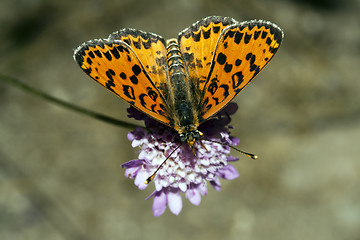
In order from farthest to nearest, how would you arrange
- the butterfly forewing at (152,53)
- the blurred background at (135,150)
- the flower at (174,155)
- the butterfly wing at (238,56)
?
the blurred background at (135,150) → the flower at (174,155) → the butterfly forewing at (152,53) → the butterfly wing at (238,56)

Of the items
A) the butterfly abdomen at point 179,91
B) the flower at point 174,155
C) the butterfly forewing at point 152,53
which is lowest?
the flower at point 174,155

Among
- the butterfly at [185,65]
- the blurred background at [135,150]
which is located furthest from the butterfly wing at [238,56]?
the blurred background at [135,150]

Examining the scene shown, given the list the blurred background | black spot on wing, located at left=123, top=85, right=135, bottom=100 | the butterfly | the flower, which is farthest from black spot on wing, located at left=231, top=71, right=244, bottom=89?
the blurred background

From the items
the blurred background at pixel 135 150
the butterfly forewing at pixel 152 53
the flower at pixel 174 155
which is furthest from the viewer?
the blurred background at pixel 135 150

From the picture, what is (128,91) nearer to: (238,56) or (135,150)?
(238,56)

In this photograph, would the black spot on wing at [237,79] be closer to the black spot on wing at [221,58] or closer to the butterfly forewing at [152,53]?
the black spot on wing at [221,58]

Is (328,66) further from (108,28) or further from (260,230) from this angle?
(108,28)

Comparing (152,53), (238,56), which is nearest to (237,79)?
(238,56)

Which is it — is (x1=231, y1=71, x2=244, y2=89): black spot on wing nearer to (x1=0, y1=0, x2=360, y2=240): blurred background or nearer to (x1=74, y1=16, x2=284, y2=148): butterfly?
(x1=74, y1=16, x2=284, y2=148): butterfly
